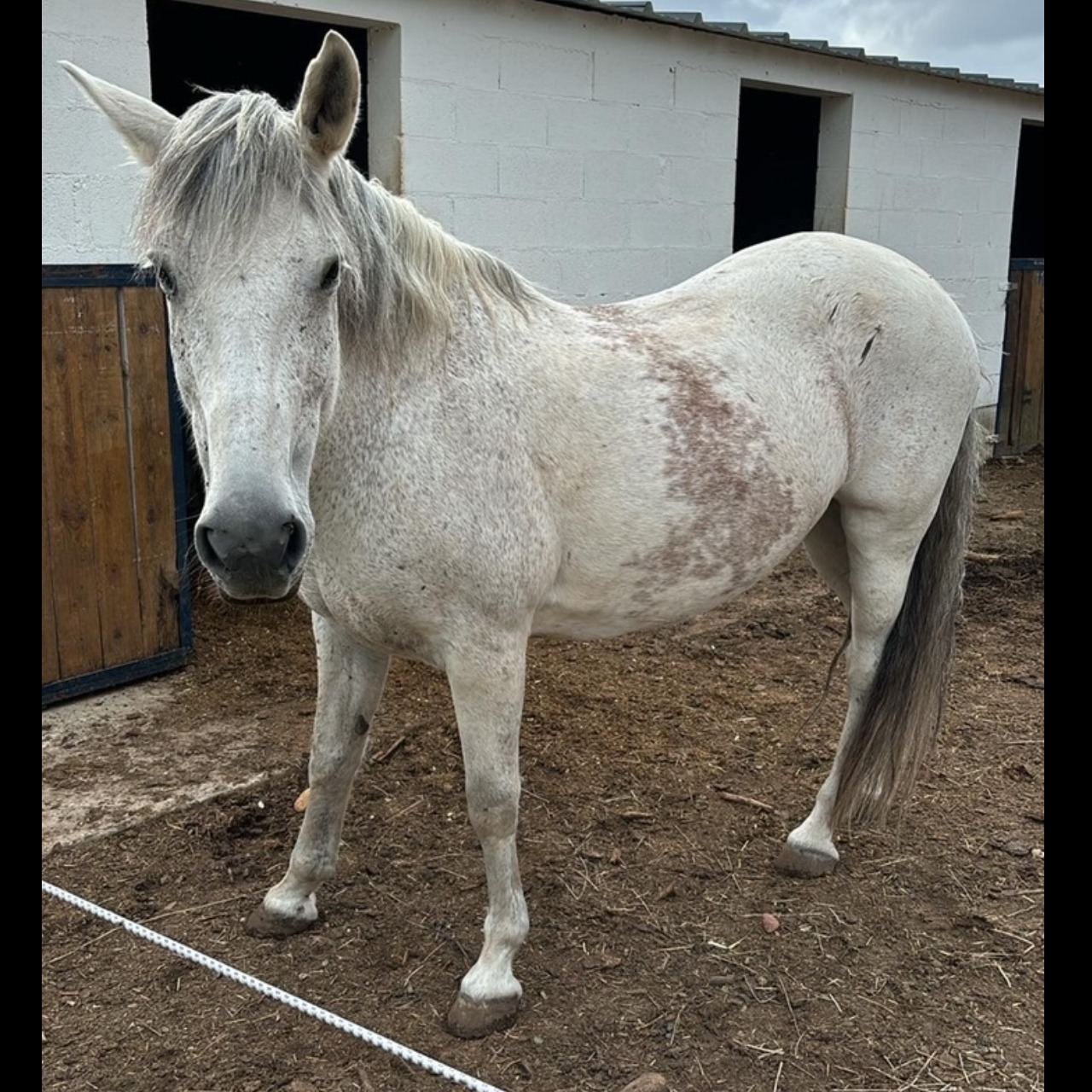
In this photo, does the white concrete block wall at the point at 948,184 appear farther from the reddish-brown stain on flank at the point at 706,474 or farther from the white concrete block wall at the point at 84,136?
the reddish-brown stain on flank at the point at 706,474

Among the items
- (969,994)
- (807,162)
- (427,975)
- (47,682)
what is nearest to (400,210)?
(427,975)

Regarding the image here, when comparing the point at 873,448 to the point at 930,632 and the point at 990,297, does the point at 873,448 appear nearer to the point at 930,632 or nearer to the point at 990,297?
the point at 930,632

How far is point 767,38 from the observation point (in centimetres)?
616

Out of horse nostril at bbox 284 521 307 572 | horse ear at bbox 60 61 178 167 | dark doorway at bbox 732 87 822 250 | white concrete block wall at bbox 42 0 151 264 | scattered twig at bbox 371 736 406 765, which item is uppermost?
dark doorway at bbox 732 87 822 250

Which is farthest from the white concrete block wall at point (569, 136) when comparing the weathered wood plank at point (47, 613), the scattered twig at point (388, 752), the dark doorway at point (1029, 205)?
the dark doorway at point (1029, 205)

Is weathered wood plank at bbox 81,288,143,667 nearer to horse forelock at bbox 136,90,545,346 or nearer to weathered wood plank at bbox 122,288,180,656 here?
weathered wood plank at bbox 122,288,180,656

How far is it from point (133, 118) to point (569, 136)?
4051 mm

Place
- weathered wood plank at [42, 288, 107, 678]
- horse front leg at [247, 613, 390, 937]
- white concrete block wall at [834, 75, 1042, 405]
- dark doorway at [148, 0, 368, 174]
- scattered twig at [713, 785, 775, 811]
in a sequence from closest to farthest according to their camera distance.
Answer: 1. horse front leg at [247, 613, 390, 937]
2. scattered twig at [713, 785, 775, 811]
3. weathered wood plank at [42, 288, 107, 678]
4. dark doorway at [148, 0, 368, 174]
5. white concrete block wall at [834, 75, 1042, 405]

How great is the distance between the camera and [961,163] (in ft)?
25.6

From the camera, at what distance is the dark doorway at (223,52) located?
6711mm

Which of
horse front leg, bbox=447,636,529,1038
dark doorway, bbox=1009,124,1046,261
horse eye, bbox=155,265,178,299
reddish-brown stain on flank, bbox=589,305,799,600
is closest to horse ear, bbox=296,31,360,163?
horse eye, bbox=155,265,178,299

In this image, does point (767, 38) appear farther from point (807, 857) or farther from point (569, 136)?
point (807, 857)

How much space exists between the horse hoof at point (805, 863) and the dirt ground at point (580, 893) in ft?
0.11

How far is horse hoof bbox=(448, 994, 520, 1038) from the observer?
2.20 metres
